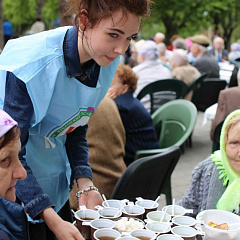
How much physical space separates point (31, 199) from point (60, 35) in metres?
0.68

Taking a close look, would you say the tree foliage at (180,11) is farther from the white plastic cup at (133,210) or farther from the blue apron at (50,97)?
the white plastic cup at (133,210)

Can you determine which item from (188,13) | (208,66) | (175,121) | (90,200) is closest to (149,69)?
(208,66)

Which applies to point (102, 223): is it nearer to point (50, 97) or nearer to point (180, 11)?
point (50, 97)

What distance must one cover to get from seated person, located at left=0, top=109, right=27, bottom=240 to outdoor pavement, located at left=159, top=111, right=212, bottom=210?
2792mm

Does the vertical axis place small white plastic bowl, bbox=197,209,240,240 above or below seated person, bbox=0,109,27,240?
below

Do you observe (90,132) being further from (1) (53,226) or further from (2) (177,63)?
(2) (177,63)

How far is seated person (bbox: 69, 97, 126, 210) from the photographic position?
298 cm

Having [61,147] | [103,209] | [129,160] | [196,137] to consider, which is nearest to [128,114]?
[129,160]

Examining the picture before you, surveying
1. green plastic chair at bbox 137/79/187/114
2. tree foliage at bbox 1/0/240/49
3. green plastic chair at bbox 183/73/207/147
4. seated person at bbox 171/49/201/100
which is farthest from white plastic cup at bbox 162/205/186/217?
tree foliage at bbox 1/0/240/49

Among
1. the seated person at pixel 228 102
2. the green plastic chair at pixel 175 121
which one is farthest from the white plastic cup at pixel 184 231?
the seated person at pixel 228 102

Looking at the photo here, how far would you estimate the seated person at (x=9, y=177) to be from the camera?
1.30 metres

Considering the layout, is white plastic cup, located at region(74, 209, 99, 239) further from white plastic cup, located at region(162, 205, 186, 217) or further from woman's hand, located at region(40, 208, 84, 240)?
white plastic cup, located at region(162, 205, 186, 217)

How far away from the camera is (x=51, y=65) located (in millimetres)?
1649

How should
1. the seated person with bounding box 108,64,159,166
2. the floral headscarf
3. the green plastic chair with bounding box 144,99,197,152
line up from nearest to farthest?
the floral headscarf < the seated person with bounding box 108,64,159,166 < the green plastic chair with bounding box 144,99,197,152
